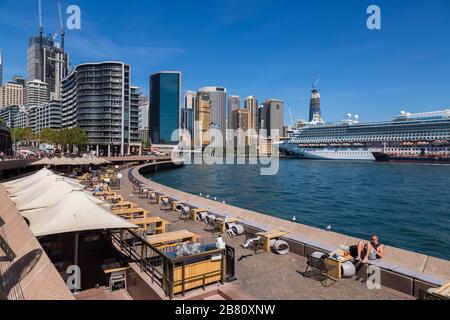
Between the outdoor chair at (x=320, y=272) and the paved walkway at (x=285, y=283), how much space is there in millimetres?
150

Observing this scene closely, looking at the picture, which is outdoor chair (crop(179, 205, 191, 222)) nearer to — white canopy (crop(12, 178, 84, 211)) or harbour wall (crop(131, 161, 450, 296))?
harbour wall (crop(131, 161, 450, 296))

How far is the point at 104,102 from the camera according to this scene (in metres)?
124

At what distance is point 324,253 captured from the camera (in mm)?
8742

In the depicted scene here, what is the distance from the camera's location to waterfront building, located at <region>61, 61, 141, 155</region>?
123 meters

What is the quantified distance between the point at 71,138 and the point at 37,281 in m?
84.5

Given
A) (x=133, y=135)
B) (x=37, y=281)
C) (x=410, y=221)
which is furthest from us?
(x=133, y=135)

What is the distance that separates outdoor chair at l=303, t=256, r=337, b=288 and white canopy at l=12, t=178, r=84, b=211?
23.2ft

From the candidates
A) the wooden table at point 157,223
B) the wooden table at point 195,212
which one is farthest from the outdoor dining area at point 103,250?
the wooden table at point 195,212

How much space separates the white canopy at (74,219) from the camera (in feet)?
22.6

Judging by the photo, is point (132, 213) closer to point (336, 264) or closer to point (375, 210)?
point (336, 264)

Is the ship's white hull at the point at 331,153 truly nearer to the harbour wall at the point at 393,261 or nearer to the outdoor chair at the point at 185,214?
the outdoor chair at the point at 185,214

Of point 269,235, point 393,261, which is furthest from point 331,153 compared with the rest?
point 393,261

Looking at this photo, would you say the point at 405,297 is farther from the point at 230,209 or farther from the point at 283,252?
the point at 230,209

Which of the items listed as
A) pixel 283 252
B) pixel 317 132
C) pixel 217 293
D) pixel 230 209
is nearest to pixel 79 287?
pixel 217 293
